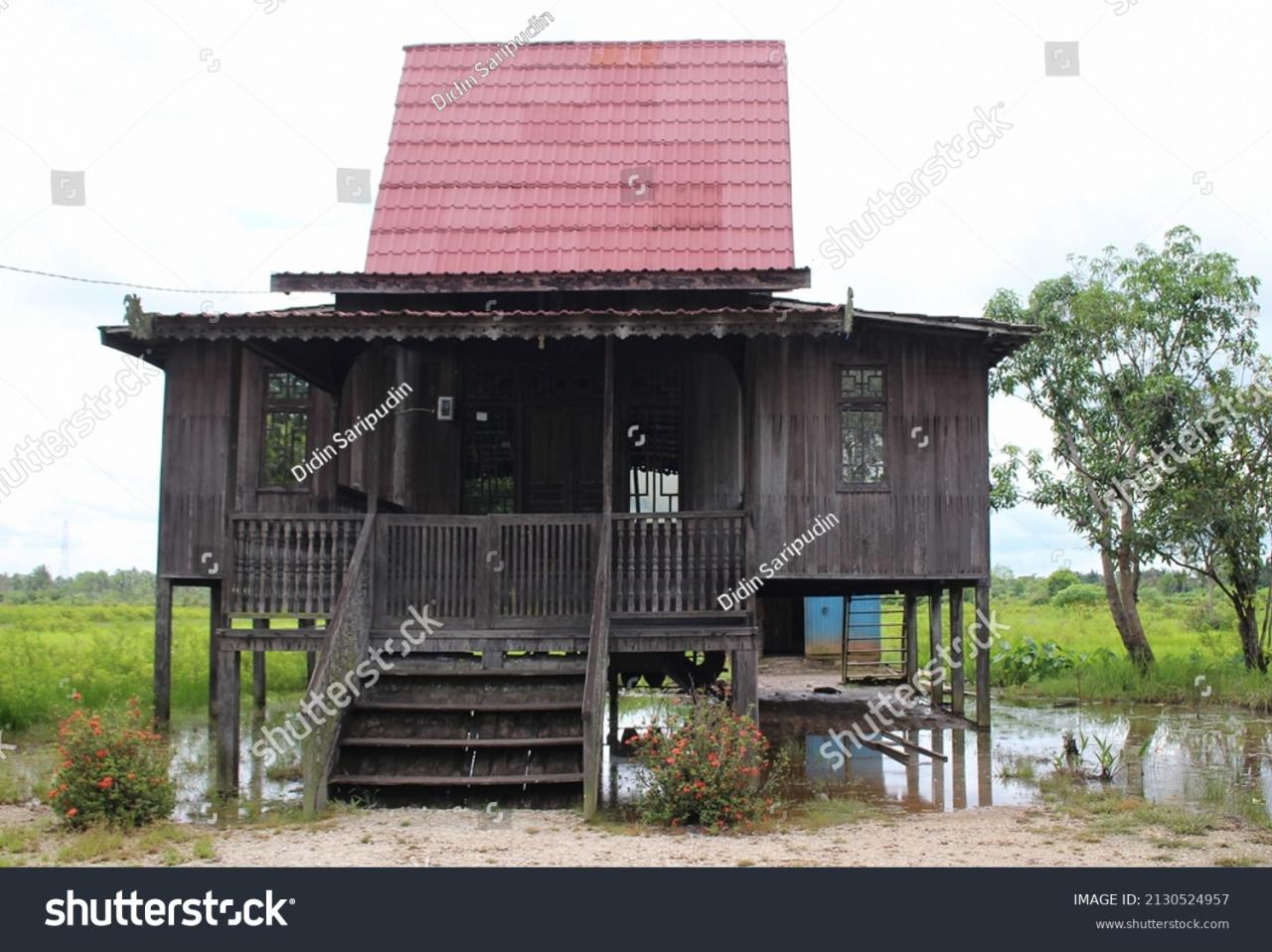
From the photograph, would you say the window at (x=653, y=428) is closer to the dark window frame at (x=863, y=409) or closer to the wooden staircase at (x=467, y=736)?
the dark window frame at (x=863, y=409)

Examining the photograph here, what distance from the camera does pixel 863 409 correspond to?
13.5 m

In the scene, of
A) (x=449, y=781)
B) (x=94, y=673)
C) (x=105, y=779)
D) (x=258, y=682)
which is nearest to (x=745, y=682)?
(x=449, y=781)

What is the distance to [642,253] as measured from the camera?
14.2 meters

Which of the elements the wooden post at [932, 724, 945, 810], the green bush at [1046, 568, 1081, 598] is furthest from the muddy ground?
the green bush at [1046, 568, 1081, 598]

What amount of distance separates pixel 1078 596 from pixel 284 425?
39055 millimetres

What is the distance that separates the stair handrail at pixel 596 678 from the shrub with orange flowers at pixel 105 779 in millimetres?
3376

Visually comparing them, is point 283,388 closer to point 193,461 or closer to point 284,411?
point 284,411

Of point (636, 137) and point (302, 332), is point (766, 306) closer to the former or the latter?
point (636, 137)

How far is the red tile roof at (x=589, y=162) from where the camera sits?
1427cm

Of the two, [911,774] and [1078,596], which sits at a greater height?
[1078,596]

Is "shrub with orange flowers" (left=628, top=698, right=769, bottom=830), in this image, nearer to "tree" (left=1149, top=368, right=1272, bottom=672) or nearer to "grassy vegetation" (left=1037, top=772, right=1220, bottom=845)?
"grassy vegetation" (left=1037, top=772, right=1220, bottom=845)

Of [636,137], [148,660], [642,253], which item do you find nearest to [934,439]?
[642,253]

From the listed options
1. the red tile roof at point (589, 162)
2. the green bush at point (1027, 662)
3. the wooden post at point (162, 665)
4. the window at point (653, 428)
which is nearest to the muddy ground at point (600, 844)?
the window at point (653, 428)

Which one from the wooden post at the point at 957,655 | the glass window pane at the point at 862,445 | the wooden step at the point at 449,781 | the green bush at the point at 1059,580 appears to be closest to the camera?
the wooden step at the point at 449,781
